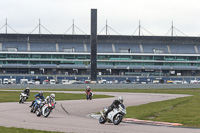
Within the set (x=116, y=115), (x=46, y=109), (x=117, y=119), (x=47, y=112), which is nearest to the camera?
(x=117, y=119)

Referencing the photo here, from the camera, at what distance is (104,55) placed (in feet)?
458

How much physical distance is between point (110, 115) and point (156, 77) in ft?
367

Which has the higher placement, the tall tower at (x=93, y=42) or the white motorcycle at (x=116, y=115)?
the tall tower at (x=93, y=42)

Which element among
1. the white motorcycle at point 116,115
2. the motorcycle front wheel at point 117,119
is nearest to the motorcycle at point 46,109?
the white motorcycle at point 116,115

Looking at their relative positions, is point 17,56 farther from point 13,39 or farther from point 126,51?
point 126,51

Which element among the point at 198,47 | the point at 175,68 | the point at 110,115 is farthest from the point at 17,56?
the point at 110,115

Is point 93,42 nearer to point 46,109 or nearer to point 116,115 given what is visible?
point 46,109

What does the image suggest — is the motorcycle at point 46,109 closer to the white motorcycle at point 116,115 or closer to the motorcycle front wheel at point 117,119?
the white motorcycle at point 116,115

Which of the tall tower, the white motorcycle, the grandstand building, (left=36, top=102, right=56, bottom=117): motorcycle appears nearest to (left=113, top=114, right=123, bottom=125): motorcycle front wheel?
the white motorcycle

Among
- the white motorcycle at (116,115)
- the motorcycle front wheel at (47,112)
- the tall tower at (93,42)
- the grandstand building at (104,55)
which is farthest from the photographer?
the grandstand building at (104,55)

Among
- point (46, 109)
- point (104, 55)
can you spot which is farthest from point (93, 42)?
point (46, 109)

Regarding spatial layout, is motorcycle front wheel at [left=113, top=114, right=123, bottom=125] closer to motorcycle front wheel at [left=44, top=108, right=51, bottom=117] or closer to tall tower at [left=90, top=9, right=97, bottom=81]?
motorcycle front wheel at [left=44, top=108, right=51, bottom=117]

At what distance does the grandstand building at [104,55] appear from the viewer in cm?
13762

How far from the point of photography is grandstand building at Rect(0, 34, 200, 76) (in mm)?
137625
